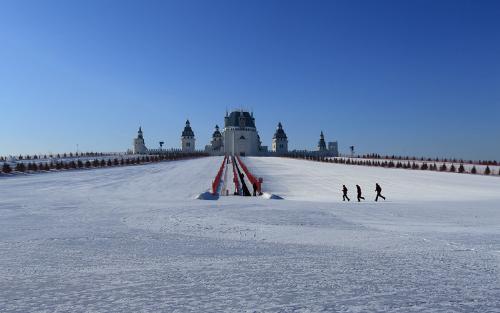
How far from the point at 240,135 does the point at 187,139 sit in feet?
118

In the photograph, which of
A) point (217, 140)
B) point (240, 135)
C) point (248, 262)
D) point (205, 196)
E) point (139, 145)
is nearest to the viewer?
point (248, 262)

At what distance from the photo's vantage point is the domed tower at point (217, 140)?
562ft

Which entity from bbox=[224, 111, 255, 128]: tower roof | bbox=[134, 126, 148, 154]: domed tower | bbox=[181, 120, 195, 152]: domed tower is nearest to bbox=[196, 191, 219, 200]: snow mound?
bbox=[224, 111, 255, 128]: tower roof

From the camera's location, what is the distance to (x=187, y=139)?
7151 inches

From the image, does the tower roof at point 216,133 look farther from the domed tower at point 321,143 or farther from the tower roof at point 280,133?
the domed tower at point 321,143

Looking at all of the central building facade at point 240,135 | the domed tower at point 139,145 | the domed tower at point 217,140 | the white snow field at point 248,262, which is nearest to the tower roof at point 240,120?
the central building facade at point 240,135

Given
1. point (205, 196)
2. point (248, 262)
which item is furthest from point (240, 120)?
point (248, 262)

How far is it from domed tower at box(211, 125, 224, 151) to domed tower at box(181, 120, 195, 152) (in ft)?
32.2

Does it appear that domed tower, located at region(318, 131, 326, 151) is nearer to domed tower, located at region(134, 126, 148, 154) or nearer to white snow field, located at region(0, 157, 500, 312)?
domed tower, located at region(134, 126, 148, 154)

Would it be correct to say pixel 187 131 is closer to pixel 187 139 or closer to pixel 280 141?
pixel 187 139

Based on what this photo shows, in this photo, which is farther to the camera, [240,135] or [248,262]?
[240,135]

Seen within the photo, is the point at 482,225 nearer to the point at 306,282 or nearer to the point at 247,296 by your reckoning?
the point at 306,282

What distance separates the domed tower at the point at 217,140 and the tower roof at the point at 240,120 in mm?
11701

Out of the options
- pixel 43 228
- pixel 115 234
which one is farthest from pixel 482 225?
pixel 43 228
